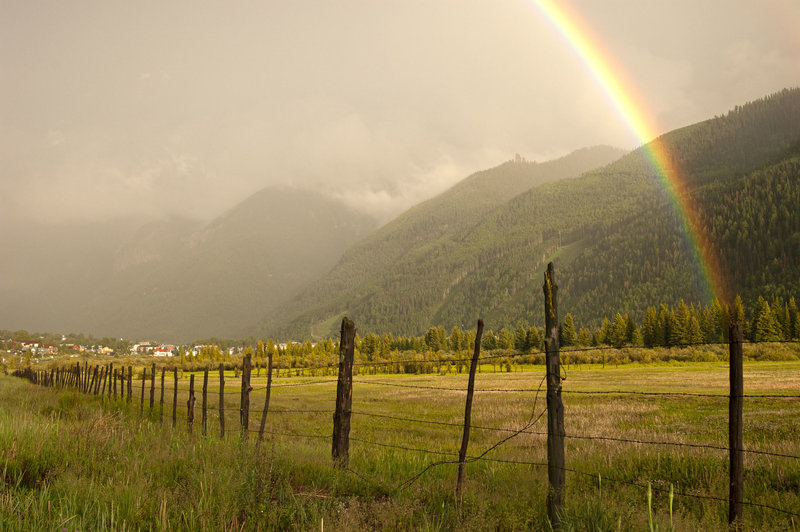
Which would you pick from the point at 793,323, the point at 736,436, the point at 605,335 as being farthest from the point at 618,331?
the point at 736,436

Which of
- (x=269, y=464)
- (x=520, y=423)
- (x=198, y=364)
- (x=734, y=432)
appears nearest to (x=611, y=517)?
(x=734, y=432)

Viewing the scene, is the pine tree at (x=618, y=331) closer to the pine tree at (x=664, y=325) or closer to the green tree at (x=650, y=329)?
the green tree at (x=650, y=329)

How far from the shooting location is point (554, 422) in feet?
18.3

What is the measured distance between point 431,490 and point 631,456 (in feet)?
16.7

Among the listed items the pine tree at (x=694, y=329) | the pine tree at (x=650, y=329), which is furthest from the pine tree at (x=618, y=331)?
the pine tree at (x=694, y=329)

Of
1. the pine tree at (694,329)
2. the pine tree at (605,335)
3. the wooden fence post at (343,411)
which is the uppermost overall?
the wooden fence post at (343,411)

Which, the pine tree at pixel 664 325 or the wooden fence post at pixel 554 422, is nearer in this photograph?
the wooden fence post at pixel 554 422

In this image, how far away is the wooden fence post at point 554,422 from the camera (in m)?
5.34

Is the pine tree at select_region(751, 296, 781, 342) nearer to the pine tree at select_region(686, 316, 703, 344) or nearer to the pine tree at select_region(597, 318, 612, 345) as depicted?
the pine tree at select_region(686, 316, 703, 344)

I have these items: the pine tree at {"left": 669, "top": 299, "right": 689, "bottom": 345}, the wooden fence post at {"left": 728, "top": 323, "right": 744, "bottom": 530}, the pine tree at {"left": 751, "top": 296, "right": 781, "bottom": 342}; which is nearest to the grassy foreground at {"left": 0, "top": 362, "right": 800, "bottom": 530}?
the wooden fence post at {"left": 728, "top": 323, "right": 744, "bottom": 530}

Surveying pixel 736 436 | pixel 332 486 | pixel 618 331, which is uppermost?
pixel 736 436

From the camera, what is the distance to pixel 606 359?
75312 millimetres

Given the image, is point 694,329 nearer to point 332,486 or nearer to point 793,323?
point 793,323

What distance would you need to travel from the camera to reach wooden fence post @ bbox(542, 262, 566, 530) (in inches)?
210
